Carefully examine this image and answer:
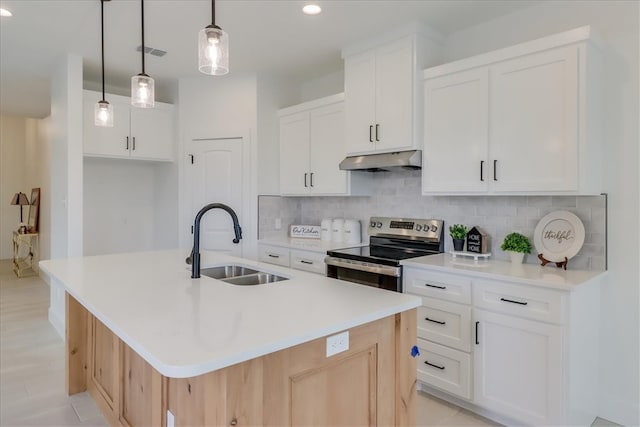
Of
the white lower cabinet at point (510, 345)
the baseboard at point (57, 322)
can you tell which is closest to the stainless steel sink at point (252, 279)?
the white lower cabinet at point (510, 345)

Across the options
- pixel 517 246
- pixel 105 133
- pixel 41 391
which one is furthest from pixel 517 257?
pixel 105 133

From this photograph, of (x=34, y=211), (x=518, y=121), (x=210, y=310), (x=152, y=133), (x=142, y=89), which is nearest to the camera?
(x=210, y=310)

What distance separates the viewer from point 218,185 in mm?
4387

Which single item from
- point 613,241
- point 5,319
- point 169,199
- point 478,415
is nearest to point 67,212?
point 169,199

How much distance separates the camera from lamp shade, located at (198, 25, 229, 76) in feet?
5.48

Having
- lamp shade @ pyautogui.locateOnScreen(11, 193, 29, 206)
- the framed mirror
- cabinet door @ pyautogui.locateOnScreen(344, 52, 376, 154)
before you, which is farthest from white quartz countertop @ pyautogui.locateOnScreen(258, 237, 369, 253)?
lamp shade @ pyautogui.locateOnScreen(11, 193, 29, 206)

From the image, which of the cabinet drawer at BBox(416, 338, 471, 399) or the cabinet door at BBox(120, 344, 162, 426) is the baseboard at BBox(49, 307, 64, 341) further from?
the cabinet drawer at BBox(416, 338, 471, 399)

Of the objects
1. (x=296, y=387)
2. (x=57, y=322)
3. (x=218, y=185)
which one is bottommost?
(x=57, y=322)

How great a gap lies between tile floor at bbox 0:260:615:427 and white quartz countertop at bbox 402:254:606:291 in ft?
2.92

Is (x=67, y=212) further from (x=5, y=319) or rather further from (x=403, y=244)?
(x=403, y=244)

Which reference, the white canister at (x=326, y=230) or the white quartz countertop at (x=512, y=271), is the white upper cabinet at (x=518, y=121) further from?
the white canister at (x=326, y=230)

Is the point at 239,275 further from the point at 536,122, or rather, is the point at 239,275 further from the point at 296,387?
the point at 536,122

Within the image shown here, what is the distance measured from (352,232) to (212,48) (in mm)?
2518

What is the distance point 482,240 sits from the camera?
294cm
